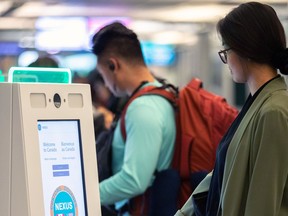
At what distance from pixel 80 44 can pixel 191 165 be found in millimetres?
5646

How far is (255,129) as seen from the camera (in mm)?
2160

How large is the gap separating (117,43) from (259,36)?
52.5 inches

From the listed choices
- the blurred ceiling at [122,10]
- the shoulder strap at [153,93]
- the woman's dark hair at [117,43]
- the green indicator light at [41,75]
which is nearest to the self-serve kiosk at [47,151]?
the green indicator light at [41,75]

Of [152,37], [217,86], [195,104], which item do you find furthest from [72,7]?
[217,86]

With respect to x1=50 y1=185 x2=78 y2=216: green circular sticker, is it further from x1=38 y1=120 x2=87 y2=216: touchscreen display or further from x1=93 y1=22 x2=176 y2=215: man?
x1=93 y1=22 x2=176 y2=215: man

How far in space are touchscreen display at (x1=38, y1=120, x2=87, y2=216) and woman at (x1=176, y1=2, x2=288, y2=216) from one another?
1.50ft

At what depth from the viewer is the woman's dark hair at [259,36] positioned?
2.26 m

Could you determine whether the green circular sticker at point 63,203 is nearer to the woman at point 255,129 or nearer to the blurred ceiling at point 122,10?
the woman at point 255,129

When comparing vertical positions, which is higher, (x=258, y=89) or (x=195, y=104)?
(x=258, y=89)

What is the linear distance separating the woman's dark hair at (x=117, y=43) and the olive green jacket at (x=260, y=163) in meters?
1.34

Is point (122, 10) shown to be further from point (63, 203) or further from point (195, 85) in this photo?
point (63, 203)

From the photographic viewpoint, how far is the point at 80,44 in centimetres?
876

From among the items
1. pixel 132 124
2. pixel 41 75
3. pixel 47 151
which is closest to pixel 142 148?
pixel 132 124

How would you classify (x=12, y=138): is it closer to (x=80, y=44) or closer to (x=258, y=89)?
(x=258, y=89)
